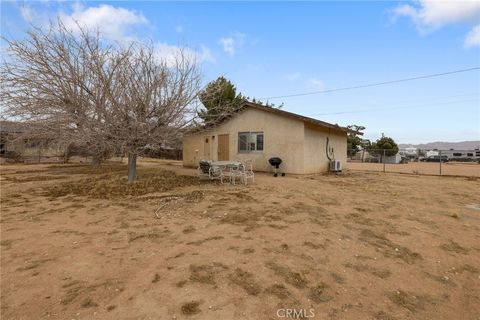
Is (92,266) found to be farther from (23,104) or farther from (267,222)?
(23,104)

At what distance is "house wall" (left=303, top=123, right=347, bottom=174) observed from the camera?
13.6 meters

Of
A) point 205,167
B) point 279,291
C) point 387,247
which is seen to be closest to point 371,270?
point 387,247

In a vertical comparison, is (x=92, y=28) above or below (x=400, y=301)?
above

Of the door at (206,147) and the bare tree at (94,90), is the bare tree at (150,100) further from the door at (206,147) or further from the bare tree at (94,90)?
the door at (206,147)

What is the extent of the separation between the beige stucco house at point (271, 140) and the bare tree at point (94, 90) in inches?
112

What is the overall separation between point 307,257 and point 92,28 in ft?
32.1

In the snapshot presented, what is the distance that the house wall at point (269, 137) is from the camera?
43.7 ft

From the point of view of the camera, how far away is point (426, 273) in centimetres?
358

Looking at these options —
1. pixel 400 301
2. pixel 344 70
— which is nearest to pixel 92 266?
pixel 400 301

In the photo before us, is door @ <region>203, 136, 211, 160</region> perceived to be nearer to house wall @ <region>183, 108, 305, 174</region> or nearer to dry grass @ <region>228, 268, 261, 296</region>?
house wall @ <region>183, 108, 305, 174</region>

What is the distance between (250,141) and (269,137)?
1226mm

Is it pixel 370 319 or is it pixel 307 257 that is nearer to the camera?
pixel 370 319

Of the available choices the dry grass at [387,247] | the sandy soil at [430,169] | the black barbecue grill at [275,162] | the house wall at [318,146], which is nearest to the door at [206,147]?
the black barbecue grill at [275,162]

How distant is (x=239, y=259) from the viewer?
3773 mm
